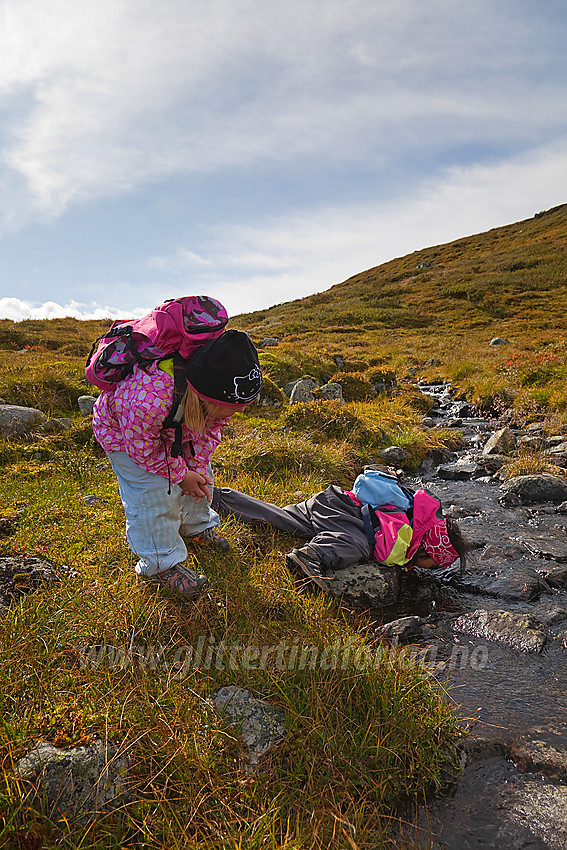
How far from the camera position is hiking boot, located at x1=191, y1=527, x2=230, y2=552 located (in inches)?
173

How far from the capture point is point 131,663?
2.93 m

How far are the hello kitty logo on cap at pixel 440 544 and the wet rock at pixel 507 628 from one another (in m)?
0.54

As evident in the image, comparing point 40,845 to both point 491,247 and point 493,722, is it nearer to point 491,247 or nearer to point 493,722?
point 493,722

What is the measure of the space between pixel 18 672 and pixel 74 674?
0.96 feet

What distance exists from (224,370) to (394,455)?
5.83m

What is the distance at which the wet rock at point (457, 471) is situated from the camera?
7867 millimetres

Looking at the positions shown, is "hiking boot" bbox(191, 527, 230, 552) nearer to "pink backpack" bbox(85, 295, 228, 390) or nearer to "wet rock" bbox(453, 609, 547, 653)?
"pink backpack" bbox(85, 295, 228, 390)

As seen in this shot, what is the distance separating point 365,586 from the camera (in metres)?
4.27

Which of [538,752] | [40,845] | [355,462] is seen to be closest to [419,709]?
[538,752]

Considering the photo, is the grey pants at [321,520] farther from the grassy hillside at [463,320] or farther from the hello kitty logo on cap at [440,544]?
the grassy hillside at [463,320]

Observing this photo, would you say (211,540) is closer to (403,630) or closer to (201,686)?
(201,686)

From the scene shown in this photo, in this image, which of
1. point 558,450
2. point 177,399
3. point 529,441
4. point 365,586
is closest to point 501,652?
point 365,586

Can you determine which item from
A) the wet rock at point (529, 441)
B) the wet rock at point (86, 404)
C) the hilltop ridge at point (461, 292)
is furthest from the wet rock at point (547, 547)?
the hilltop ridge at point (461, 292)

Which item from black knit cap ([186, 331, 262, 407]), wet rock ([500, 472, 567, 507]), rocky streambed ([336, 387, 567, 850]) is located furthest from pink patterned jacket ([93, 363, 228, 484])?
wet rock ([500, 472, 567, 507])
